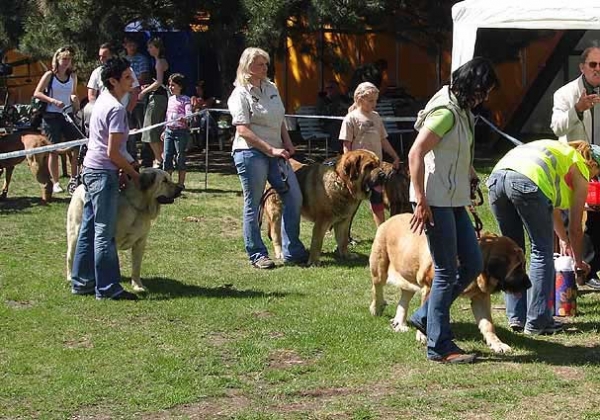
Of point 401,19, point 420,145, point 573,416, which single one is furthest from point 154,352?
point 401,19

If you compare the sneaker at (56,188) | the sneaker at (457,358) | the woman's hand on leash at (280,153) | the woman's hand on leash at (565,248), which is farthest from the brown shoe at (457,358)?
the sneaker at (56,188)

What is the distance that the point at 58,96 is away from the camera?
12602mm

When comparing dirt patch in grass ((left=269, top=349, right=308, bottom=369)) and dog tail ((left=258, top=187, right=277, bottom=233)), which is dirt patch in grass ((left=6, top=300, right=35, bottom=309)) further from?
dog tail ((left=258, top=187, right=277, bottom=233))

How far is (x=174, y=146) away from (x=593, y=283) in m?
6.79

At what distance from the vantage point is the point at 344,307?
24.8 feet

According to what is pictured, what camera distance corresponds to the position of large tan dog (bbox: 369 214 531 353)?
613cm

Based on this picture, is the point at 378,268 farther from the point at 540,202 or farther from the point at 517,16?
the point at 517,16

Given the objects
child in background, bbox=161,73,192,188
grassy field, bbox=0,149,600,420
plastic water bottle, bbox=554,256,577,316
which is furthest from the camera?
child in background, bbox=161,73,192,188

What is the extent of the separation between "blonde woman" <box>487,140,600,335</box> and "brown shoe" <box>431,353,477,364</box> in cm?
88

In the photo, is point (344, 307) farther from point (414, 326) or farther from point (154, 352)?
point (154, 352)

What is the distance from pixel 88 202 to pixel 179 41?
13.9 meters

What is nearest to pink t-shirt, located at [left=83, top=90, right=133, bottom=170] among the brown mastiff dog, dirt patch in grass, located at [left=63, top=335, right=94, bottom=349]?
dirt patch in grass, located at [left=63, top=335, right=94, bottom=349]

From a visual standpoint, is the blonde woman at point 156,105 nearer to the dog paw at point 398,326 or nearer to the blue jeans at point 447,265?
the dog paw at point 398,326

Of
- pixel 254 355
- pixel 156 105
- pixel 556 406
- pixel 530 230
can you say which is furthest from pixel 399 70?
pixel 556 406
